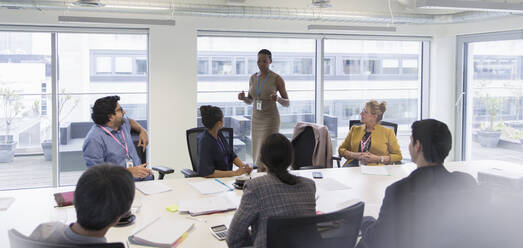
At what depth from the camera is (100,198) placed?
1.58 metres

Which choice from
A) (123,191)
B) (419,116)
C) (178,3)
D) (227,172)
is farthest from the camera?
(419,116)

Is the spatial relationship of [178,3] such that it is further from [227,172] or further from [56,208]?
[56,208]

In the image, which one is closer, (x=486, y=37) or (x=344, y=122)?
(x=486, y=37)

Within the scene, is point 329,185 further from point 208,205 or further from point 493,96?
point 493,96

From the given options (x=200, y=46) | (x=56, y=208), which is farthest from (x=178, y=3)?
(x=56, y=208)

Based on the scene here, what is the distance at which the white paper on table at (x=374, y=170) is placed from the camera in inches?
149

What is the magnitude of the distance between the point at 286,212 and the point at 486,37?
5232mm

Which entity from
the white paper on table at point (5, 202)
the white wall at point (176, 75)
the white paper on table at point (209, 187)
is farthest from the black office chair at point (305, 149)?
the white paper on table at point (5, 202)

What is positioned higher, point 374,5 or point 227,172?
point 374,5

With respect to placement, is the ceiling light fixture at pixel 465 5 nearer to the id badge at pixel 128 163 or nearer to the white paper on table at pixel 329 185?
the white paper on table at pixel 329 185

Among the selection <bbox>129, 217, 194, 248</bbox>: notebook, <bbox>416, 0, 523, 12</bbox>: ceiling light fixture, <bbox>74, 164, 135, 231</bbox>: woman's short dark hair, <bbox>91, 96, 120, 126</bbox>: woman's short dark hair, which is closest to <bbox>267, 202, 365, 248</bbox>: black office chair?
<bbox>74, 164, 135, 231</bbox>: woman's short dark hair

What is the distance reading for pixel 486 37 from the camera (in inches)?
244

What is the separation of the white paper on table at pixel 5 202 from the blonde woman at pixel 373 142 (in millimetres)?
2743

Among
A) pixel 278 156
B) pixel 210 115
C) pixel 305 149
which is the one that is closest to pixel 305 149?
pixel 305 149
